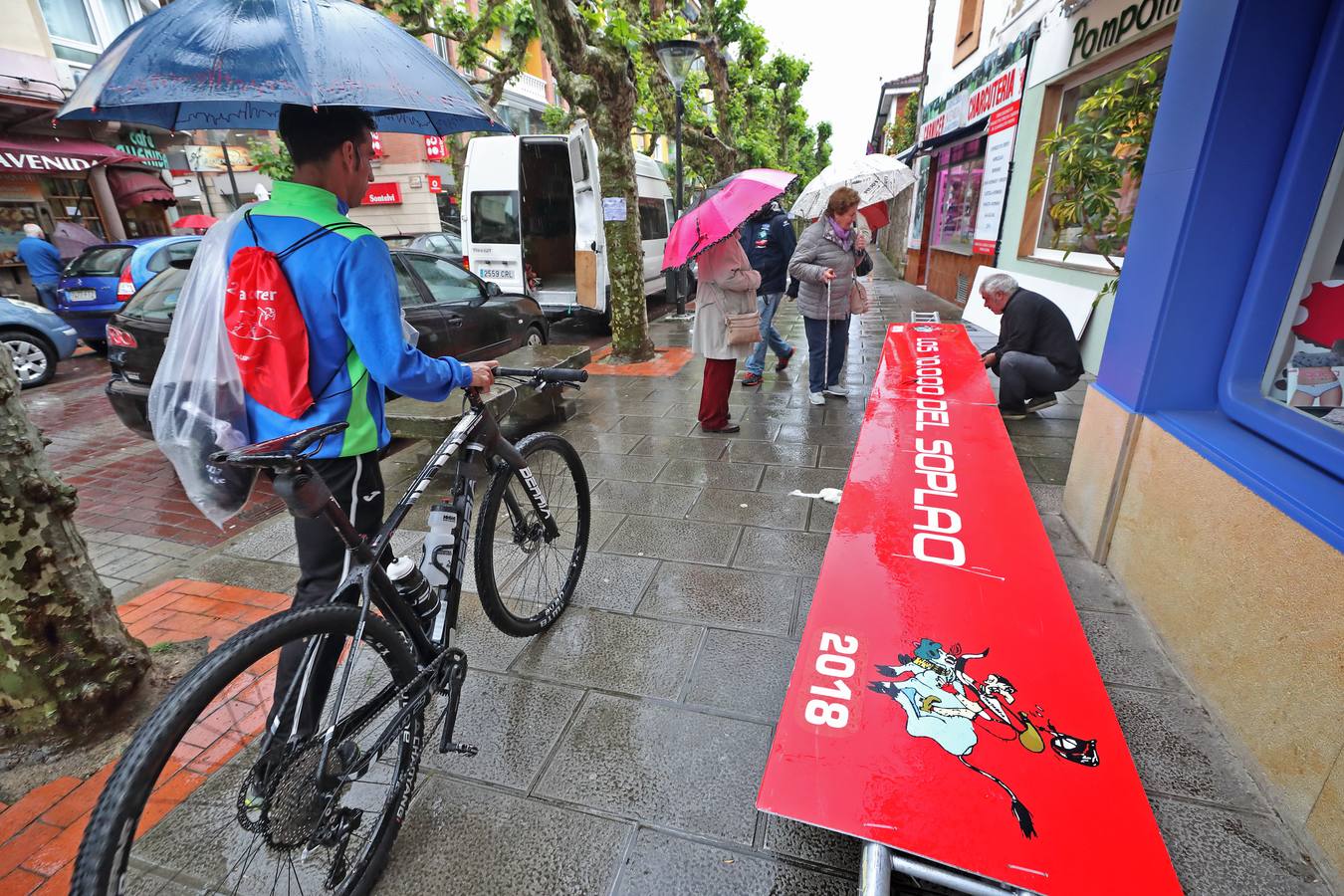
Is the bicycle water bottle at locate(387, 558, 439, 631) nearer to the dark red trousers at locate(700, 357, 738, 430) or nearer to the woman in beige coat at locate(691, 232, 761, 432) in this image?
the woman in beige coat at locate(691, 232, 761, 432)

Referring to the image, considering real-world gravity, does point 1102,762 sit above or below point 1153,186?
below

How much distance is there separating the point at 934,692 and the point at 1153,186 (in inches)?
96.8

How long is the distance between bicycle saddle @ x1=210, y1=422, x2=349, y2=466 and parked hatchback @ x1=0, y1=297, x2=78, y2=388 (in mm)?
9475

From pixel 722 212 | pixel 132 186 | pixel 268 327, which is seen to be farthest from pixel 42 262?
pixel 268 327

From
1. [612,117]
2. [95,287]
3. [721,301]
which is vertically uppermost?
[612,117]

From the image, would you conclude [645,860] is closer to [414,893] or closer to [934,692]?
[414,893]

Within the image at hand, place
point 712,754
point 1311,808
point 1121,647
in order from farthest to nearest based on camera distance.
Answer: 1. point 1121,647
2. point 712,754
3. point 1311,808

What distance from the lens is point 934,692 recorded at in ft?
6.15

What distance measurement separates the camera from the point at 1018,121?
830 centimetres

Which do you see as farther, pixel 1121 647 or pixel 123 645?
pixel 1121 647

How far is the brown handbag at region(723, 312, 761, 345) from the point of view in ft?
16.0

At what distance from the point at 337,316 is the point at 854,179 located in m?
4.93

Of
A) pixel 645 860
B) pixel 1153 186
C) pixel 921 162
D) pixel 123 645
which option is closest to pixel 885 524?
pixel 645 860

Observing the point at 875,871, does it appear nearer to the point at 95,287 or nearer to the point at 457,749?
the point at 457,749
